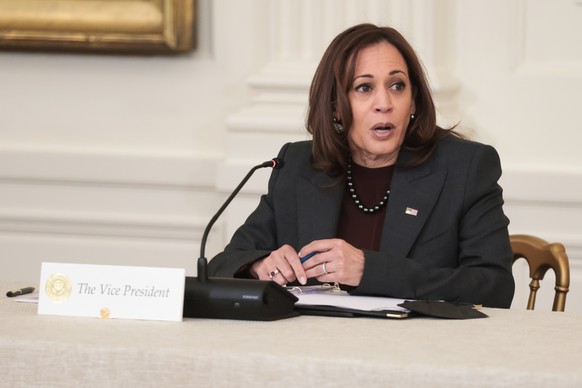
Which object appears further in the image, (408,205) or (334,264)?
(408,205)

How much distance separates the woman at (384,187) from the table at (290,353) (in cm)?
63

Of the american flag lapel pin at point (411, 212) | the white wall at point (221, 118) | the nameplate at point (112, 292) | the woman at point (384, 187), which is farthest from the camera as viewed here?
the white wall at point (221, 118)

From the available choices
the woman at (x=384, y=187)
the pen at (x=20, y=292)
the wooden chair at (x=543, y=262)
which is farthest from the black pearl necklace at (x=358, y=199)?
the pen at (x=20, y=292)

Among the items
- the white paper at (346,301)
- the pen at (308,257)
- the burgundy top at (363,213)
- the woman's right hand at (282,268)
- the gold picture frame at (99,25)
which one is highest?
the gold picture frame at (99,25)

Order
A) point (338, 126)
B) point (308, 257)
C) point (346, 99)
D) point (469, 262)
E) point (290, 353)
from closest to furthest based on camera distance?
point (290, 353)
point (308, 257)
point (469, 262)
point (346, 99)
point (338, 126)

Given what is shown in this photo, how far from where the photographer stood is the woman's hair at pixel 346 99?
10.3ft

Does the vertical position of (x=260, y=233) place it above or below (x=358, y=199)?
below

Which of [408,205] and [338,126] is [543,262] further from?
[338,126]

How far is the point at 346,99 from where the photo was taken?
3125 millimetres

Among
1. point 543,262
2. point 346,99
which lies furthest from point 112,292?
point 543,262

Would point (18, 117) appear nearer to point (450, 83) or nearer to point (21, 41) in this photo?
point (21, 41)

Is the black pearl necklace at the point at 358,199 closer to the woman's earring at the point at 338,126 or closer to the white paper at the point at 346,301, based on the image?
the woman's earring at the point at 338,126

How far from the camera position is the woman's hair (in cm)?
313

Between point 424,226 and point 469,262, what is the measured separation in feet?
0.54
